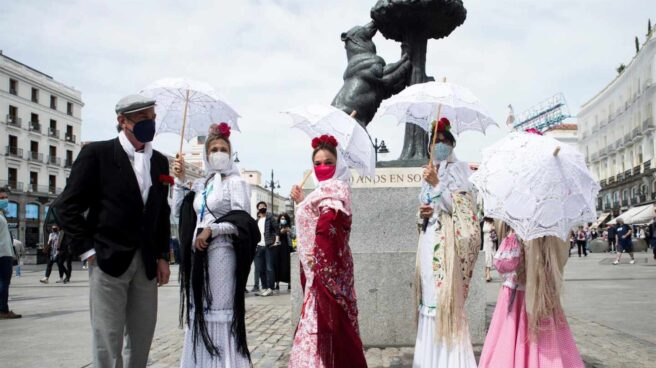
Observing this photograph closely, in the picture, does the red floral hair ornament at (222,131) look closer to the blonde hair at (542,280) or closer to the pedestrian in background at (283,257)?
the blonde hair at (542,280)

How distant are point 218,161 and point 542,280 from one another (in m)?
2.32

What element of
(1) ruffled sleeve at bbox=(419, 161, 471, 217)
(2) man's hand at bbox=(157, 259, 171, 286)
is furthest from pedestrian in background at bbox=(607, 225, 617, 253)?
(2) man's hand at bbox=(157, 259, 171, 286)

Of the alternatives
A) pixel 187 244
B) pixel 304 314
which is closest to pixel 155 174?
pixel 187 244

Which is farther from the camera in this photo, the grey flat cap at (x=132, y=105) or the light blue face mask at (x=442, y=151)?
the light blue face mask at (x=442, y=151)

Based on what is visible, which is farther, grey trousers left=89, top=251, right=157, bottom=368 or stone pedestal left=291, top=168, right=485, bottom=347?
stone pedestal left=291, top=168, right=485, bottom=347

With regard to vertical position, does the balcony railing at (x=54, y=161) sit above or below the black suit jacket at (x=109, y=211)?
above

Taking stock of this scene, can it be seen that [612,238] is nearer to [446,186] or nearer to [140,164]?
[446,186]

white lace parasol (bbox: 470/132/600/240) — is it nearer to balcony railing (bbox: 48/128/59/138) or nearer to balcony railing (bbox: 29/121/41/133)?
balcony railing (bbox: 29/121/41/133)

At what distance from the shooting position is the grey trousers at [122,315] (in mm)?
3082

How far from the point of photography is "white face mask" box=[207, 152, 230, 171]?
397cm

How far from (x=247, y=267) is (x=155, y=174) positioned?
0.94 metres

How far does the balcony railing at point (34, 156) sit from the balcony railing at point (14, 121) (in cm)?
286

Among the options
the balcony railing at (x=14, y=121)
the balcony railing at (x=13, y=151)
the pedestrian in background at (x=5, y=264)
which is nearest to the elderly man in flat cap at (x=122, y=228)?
the pedestrian in background at (x=5, y=264)

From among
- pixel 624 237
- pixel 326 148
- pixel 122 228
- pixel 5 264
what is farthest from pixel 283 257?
pixel 624 237
